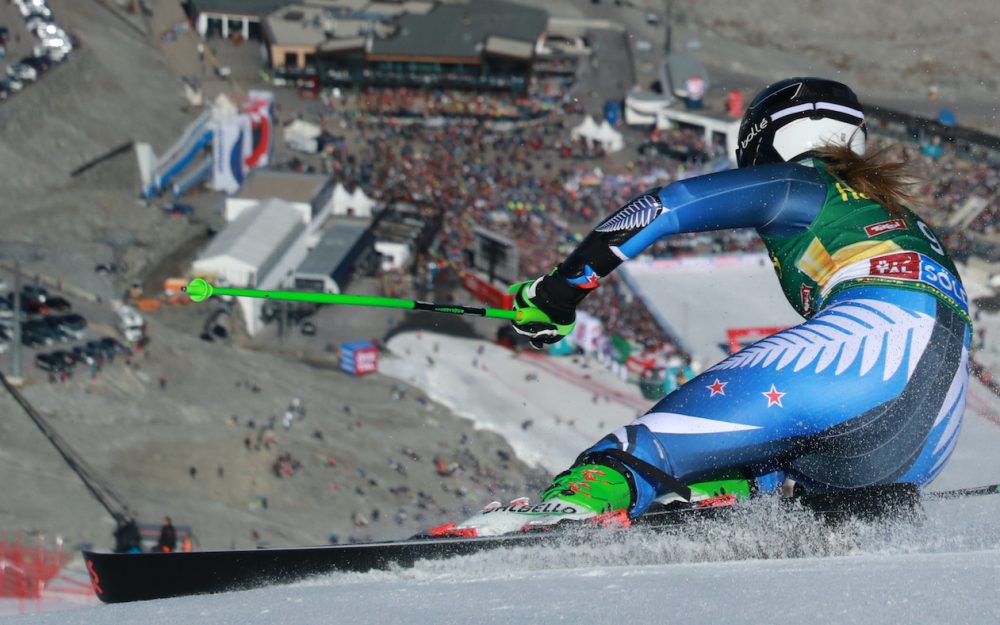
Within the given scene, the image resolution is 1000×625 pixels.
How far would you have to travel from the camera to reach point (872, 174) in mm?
5918

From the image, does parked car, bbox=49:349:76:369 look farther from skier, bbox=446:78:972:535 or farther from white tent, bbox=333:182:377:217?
skier, bbox=446:78:972:535

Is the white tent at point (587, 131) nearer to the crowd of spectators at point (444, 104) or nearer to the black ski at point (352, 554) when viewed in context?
the crowd of spectators at point (444, 104)

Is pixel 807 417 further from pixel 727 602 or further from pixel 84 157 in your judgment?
pixel 84 157

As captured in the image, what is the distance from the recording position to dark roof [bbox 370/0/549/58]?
61281 millimetres

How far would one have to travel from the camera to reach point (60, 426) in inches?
1048

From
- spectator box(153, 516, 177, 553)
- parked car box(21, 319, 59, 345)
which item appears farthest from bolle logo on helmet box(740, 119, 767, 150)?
parked car box(21, 319, 59, 345)

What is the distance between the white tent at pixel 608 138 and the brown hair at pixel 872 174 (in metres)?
49.1

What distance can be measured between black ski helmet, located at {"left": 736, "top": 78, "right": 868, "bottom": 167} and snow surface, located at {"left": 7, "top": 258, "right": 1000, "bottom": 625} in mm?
1633

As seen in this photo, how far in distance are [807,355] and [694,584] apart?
3.71 ft

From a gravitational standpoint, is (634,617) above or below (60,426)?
above

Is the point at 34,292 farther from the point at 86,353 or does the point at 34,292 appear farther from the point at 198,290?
the point at 198,290

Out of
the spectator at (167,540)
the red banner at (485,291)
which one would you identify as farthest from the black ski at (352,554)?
the red banner at (485,291)

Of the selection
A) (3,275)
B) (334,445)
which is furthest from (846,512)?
(3,275)

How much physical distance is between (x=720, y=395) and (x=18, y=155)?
149ft
